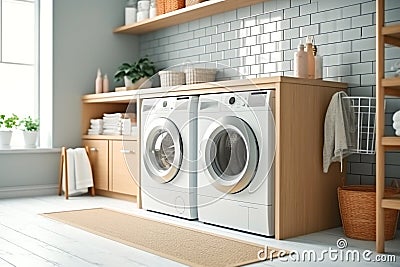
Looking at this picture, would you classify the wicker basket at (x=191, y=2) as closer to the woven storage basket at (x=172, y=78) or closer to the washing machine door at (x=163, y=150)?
the woven storage basket at (x=172, y=78)

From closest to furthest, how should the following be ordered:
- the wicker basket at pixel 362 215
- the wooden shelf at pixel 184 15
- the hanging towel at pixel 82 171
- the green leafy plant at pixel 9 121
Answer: the wicker basket at pixel 362 215, the wooden shelf at pixel 184 15, the hanging towel at pixel 82 171, the green leafy plant at pixel 9 121

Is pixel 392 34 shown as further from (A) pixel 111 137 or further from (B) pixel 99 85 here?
(B) pixel 99 85

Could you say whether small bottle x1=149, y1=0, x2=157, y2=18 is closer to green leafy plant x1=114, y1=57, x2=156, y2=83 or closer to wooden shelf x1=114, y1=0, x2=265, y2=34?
wooden shelf x1=114, y1=0, x2=265, y2=34

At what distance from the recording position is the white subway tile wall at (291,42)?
3.47m

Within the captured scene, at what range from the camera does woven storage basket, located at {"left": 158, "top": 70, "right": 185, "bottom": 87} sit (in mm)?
3965

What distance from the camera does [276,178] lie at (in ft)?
10.2

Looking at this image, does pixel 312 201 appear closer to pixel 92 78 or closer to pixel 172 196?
pixel 172 196

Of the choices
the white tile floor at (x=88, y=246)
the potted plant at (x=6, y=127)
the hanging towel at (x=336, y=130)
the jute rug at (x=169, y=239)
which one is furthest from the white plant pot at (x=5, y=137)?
the hanging towel at (x=336, y=130)

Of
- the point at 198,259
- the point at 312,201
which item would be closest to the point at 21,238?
the point at 198,259

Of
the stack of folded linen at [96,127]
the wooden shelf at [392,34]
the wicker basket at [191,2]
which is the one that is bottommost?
the stack of folded linen at [96,127]

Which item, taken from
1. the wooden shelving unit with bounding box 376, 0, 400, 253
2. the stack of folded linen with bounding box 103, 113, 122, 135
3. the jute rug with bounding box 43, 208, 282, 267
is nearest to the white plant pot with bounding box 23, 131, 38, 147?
the stack of folded linen with bounding box 103, 113, 122, 135

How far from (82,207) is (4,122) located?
129 cm

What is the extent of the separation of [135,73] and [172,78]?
1.09 m

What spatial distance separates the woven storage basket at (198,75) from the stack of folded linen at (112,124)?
990mm
